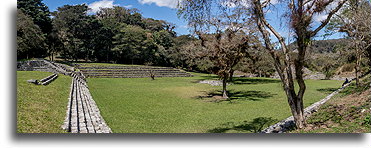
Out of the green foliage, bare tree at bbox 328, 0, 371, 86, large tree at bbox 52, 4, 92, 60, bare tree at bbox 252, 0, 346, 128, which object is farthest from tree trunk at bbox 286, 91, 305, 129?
the green foliage

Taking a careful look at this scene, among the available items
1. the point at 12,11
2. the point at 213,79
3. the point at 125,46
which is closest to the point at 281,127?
the point at 12,11

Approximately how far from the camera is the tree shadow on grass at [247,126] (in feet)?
18.2

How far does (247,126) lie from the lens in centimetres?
590

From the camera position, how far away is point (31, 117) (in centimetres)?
426

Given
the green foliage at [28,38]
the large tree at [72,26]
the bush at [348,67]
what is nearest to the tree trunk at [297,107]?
the bush at [348,67]

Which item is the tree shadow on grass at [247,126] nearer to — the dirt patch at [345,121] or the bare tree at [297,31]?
the dirt patch at [345,121]

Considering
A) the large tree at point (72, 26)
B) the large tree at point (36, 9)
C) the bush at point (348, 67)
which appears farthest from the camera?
the bush at point (348, 67)

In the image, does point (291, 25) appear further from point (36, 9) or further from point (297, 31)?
point (36, 9)

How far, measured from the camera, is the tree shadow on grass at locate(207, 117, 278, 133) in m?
5.55

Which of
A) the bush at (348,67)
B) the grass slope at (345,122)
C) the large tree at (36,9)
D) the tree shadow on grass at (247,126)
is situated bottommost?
the tree shadow on grass at (247,126)

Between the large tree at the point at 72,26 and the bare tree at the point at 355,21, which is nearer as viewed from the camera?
the bare tree at the point at 355,21

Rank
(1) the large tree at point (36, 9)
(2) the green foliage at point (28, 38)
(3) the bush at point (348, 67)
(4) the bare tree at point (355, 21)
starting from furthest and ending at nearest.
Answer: (3) the bush at point (348, 67), (2) the green foliage at point (28, 38), (1) the large tree at point (36, 9), (4) the bare tree at point (355, 21)

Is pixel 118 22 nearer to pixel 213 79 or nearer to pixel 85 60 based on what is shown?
pixel 85 60

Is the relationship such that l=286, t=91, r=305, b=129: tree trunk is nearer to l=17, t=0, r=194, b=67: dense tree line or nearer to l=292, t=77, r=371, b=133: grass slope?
l=292, t=77, r=371, b=133: grass slope
